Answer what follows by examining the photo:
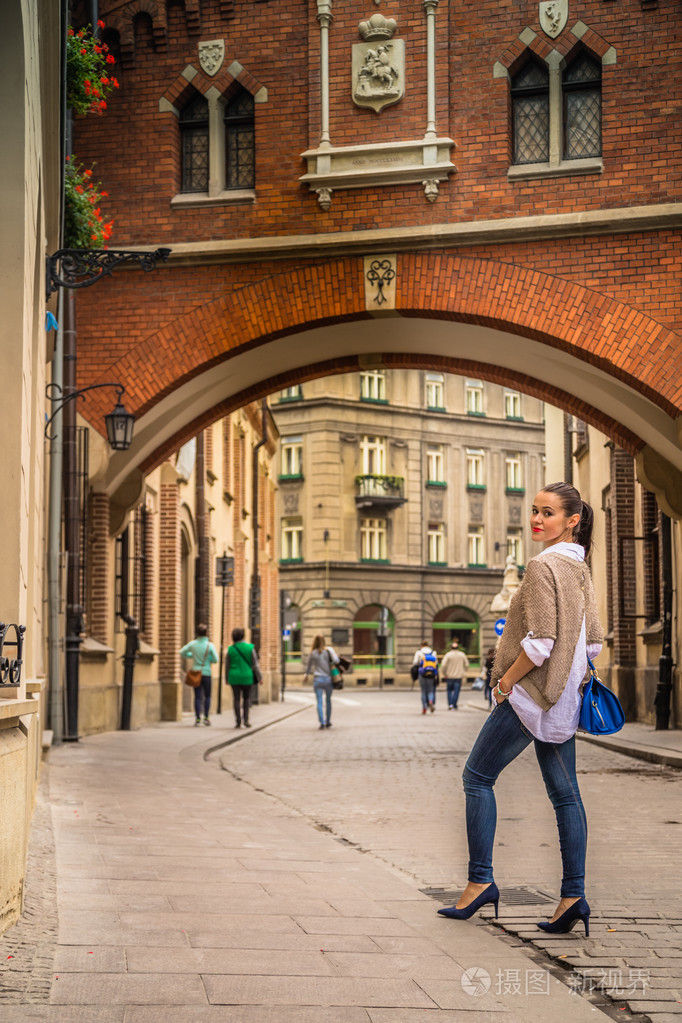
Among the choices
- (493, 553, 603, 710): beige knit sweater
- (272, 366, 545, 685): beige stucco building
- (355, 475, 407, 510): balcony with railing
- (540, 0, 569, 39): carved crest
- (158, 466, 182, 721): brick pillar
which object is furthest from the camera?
(355, 475, 407, 510): balcony with railing

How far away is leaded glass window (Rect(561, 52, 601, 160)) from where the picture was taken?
641 inches

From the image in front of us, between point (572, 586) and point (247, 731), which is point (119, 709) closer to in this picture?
point (247, 731)

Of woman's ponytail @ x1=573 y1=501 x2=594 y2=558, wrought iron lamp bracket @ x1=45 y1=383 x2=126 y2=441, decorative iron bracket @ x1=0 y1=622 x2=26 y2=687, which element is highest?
wrought iron lamp bracket @ x1=45 y1=383 x2=126 y2=441

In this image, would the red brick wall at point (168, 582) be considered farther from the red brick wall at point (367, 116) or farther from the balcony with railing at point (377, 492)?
the balcony with railing at point (377, 492)

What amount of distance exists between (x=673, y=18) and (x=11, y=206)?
Result: 39.8 ft

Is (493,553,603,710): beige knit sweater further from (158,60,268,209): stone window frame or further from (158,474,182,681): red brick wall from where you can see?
(158,474,182,681): red brick wall

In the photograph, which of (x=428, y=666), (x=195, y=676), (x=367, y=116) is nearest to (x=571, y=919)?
(x=367, y=116)

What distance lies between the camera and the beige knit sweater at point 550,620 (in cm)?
530

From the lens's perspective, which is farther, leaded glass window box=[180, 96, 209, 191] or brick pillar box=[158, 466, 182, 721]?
brick pillar box=[158, 466, 182, 721]

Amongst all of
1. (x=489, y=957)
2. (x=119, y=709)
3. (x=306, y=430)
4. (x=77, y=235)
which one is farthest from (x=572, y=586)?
(x=306, y=430)

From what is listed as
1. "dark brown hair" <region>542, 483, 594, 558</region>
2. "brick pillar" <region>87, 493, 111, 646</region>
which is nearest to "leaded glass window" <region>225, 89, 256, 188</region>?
"brick pillar" <region>87, 493, 111, 646</region>

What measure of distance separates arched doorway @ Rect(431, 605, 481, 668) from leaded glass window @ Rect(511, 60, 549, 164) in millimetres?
45426

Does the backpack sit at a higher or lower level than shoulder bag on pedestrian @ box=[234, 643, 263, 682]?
lower

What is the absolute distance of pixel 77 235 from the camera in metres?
14.1
